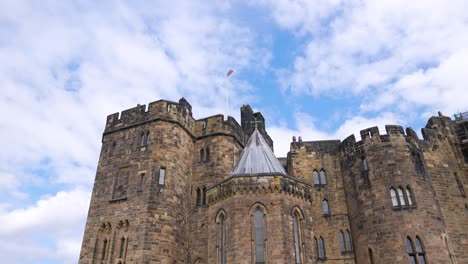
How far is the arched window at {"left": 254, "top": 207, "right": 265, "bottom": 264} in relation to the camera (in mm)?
17344

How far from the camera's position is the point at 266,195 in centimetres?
1866

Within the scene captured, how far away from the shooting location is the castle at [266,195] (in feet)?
61.5

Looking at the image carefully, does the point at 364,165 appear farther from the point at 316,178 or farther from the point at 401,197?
the point at 316,178

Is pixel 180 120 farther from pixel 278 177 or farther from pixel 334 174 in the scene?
pixel 334 174

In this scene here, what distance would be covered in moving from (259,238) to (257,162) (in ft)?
15.0

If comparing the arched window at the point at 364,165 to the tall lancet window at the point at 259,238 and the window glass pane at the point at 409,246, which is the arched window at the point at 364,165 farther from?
the tall lancet window at the point at 259,238

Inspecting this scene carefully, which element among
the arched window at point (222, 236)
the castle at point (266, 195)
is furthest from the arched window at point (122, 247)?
the arched window at point (222, 236)

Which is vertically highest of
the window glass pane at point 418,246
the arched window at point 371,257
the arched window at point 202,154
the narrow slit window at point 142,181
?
the arched window at point 202,154

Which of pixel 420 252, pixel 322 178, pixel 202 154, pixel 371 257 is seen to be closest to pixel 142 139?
pixel 202 154

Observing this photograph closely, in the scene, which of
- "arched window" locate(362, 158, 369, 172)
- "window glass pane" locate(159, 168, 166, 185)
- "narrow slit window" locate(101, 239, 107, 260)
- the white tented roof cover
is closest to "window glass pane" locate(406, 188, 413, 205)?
"arched window" locate(362, 158, 369, 172)

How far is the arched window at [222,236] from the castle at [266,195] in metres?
0.05

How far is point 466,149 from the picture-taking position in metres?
26.8

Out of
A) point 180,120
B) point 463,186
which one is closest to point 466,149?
point 463,186

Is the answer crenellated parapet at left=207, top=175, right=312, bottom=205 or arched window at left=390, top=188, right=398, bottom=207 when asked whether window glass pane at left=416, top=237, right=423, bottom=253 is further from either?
crenellated parapet at left=207, top=175, right=312, bottom=205
